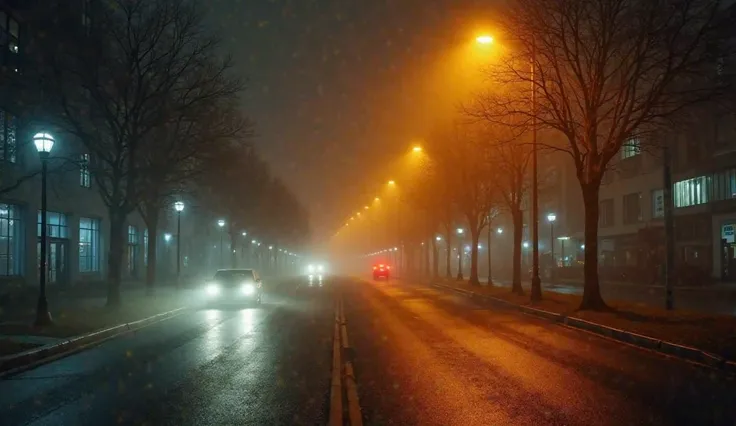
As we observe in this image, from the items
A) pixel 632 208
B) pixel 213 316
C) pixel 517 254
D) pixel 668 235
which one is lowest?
Result: pixel 213 316

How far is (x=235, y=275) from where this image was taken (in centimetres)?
3375

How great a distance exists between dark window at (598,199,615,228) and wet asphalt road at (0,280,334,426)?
57.9 meters

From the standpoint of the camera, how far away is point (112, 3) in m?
27.5

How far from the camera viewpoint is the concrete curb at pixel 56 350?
14.4 metres

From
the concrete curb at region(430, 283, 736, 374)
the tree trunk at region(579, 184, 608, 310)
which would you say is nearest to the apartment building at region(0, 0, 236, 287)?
the concrete curb at region(430, 283, 736, 374)

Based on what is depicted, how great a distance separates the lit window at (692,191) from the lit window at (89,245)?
4246 cm

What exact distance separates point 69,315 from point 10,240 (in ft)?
42.9

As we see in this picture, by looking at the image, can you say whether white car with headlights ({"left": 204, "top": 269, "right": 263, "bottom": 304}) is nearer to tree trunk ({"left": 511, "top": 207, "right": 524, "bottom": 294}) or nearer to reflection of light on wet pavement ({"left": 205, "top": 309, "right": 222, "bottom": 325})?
reflection of light on wet pavement ({"left": 205, "top": 309, "right": 222, "bottom": 325})

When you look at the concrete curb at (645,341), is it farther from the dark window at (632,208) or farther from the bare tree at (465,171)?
the dark window at (632,208)

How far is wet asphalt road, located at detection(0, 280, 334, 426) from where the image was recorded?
30.9 ft

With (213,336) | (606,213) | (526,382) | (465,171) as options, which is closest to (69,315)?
(213,336)

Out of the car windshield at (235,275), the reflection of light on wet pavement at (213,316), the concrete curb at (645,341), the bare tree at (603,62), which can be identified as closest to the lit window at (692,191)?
the bare tree at (603,62)

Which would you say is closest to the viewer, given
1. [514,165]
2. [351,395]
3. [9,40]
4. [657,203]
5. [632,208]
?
[351,395]

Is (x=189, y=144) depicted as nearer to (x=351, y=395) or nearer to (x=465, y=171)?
(x=465, y=171)
